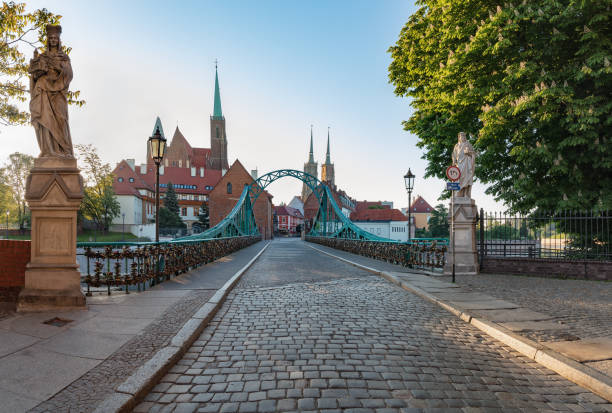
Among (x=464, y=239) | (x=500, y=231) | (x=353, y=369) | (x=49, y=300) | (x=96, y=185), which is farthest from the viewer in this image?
(x=96, y=185)

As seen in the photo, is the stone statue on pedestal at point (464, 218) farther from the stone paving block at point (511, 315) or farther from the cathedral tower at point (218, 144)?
the cathedral tower at point (218, 144)

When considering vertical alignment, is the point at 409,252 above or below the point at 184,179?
below

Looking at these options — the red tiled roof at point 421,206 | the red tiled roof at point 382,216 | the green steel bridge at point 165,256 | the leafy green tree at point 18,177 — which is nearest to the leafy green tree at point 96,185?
the leafy green tree at point 18,177

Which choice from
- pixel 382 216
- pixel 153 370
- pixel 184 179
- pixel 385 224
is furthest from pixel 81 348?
pixel 184 179

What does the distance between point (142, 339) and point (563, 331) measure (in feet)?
18.2

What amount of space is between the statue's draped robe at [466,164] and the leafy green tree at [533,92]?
1202 mm

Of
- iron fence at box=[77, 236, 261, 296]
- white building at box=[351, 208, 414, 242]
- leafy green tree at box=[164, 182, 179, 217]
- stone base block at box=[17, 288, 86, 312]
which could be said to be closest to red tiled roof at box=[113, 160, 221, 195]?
leafy green tree at box=[164, 182, 179, 217]

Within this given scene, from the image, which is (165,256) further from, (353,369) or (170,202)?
(170,202)

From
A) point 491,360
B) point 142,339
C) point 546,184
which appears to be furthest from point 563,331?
point 546,184

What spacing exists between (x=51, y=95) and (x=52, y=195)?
63.4 inches

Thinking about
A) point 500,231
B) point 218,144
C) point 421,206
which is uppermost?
point 218,144

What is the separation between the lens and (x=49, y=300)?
5.40 meters

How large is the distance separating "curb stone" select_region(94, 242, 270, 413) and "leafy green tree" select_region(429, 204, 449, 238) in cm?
5796

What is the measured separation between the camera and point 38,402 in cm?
276
